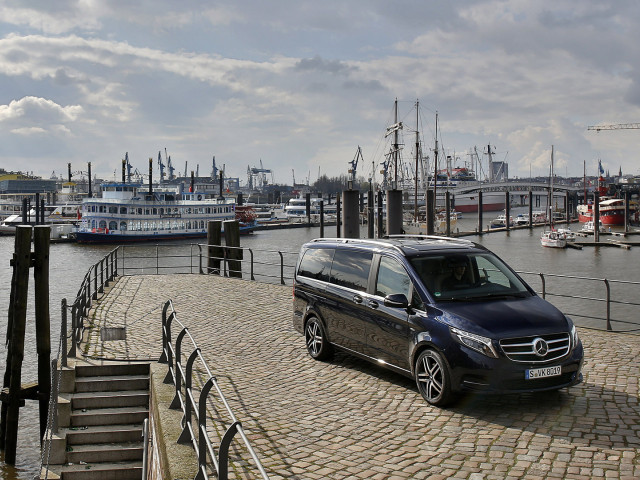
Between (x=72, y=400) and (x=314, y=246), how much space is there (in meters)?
4.24

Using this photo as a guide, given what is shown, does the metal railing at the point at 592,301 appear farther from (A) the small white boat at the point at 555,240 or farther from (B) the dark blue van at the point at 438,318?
(A) the small white boat at the point at 555,240

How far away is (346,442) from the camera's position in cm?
635

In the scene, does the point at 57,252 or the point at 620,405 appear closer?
the point at 620,405

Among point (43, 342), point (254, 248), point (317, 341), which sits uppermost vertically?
point (317, 341)

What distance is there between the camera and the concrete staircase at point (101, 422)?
8828 millimetres

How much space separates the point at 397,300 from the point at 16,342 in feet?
24.7

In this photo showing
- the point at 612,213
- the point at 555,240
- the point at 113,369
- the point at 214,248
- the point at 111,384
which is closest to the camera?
the point at 111,384

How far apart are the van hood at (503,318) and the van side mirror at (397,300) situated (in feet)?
1.59

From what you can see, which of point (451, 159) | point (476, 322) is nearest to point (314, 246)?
point (476, 322)

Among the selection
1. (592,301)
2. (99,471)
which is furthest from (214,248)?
(592,301)

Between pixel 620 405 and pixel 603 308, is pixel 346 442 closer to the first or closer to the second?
pixel 620 405

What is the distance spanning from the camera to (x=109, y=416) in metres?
9.24

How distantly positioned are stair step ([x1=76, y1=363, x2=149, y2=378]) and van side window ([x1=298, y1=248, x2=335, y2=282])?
111 inches

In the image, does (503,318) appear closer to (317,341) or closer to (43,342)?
(317,341)
